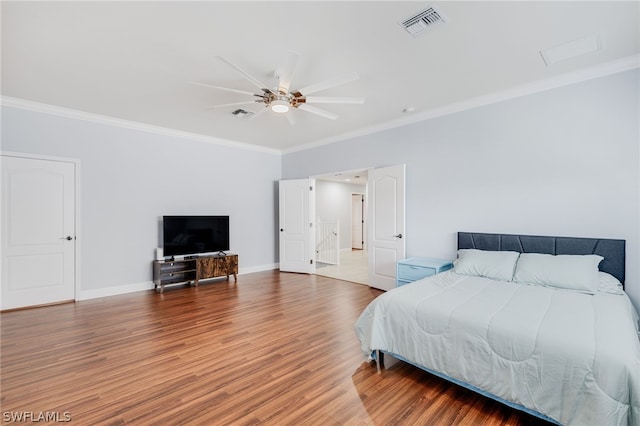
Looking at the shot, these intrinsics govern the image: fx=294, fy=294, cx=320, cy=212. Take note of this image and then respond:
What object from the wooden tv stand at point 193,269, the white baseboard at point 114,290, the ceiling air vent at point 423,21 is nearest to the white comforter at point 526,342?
the ceiling air vent at point 423,21

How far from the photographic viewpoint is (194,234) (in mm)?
5504

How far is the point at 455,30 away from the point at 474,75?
3.39ft

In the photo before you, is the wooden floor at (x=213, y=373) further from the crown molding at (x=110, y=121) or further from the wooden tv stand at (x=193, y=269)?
the crown molding at (x=110, y=121)

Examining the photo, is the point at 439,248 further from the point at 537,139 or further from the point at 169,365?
the point at 169,365

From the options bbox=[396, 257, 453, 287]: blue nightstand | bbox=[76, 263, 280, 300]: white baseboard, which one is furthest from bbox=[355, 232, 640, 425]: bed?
bbox=[76, 263, 280, 300]: white baseboard

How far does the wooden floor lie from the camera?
199cm

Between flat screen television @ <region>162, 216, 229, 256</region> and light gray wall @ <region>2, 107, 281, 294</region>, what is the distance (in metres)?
0.32

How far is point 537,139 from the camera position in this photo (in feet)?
11.7

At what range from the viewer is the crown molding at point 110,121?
4.07 meters

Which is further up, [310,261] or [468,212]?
[468,212]

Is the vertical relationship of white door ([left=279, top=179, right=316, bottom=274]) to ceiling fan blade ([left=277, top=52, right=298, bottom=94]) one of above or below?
below

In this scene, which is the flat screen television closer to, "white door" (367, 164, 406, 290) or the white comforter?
"white door" (367, 164, 406, 290)

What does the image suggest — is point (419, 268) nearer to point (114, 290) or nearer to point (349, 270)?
point (349, 270)

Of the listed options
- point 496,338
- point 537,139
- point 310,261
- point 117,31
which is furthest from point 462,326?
point 310,261
